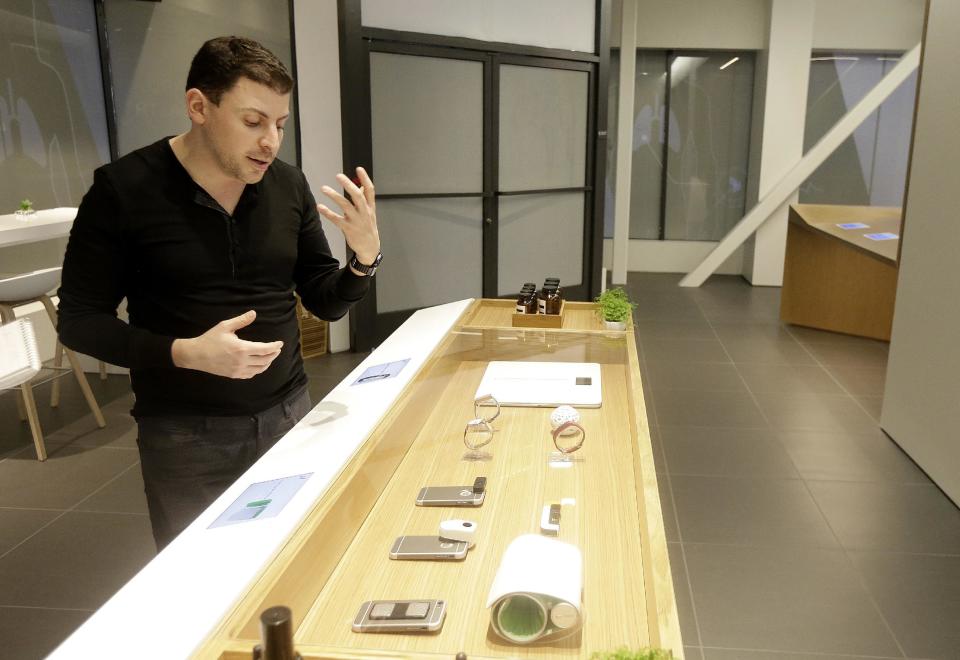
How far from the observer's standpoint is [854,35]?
8.83 metres

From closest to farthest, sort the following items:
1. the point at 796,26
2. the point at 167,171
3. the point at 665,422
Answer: the point at 167,171
the point at 665,422
the point at 796,26

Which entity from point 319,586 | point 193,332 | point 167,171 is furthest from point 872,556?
point 167,171

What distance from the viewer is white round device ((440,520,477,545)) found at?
1530mm

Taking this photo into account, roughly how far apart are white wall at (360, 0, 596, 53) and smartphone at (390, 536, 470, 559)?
15.8 ft

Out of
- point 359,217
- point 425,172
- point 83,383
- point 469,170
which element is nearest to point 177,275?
point 359,217

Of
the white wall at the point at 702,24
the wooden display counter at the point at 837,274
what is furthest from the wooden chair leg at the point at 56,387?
the white wall at the point at 702,24

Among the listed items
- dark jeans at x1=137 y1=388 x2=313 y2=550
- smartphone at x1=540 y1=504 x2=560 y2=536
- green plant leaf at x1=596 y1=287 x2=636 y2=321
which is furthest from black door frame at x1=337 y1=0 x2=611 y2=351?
smartphone at x1=540 y1=504 x2=560 y2=536

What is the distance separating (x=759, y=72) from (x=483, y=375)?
7.90 metres

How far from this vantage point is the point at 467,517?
1.66 meters

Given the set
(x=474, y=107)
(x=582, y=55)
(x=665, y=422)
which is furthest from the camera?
(x=582, y=55)

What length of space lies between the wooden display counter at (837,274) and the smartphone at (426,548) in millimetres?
5283

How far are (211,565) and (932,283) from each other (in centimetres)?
370

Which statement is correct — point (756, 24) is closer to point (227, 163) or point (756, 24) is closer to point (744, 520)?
point (744, 520)

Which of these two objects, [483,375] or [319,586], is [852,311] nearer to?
[483,375]
